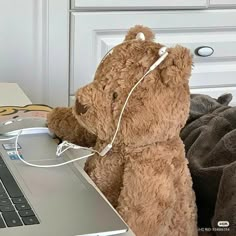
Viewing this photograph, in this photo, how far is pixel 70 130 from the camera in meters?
0.90

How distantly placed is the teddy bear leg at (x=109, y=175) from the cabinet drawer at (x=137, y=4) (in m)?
0.65

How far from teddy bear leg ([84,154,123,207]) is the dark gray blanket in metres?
0.15

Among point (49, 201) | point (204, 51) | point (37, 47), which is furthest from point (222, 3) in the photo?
point (49, 201)

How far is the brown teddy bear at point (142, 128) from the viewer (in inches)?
29.7

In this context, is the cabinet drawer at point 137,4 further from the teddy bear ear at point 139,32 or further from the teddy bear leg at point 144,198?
the teddy bear leg at point 144,198

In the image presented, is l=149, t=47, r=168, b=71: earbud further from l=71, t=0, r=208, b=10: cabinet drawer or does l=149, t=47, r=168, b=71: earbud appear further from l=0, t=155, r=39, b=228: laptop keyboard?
l=71, t=0, r=208, b=10: cabinet drawer

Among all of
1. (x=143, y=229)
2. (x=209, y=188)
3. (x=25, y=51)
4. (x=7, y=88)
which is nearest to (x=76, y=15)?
(x=25, y=51)

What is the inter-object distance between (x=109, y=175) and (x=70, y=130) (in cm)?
12

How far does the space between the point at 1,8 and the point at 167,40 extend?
0.39 m

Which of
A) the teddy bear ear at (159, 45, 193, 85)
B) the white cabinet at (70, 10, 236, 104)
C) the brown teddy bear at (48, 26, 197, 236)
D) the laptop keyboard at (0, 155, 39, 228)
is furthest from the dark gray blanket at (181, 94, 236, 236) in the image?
the white cabinet at (70, 10, 236, 104)

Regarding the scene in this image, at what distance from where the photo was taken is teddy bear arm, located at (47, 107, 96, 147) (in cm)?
89

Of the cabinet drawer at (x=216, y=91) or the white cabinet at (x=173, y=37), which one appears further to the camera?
the cabinet drawer at (x=216, y=91)

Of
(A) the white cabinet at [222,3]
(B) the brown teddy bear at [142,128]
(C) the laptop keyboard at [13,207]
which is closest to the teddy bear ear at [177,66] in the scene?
(B) the brown teddy bear at [142,128]

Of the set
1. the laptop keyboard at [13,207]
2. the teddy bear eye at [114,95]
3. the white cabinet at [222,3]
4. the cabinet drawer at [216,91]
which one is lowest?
the cabinet drawer at [216,91]
